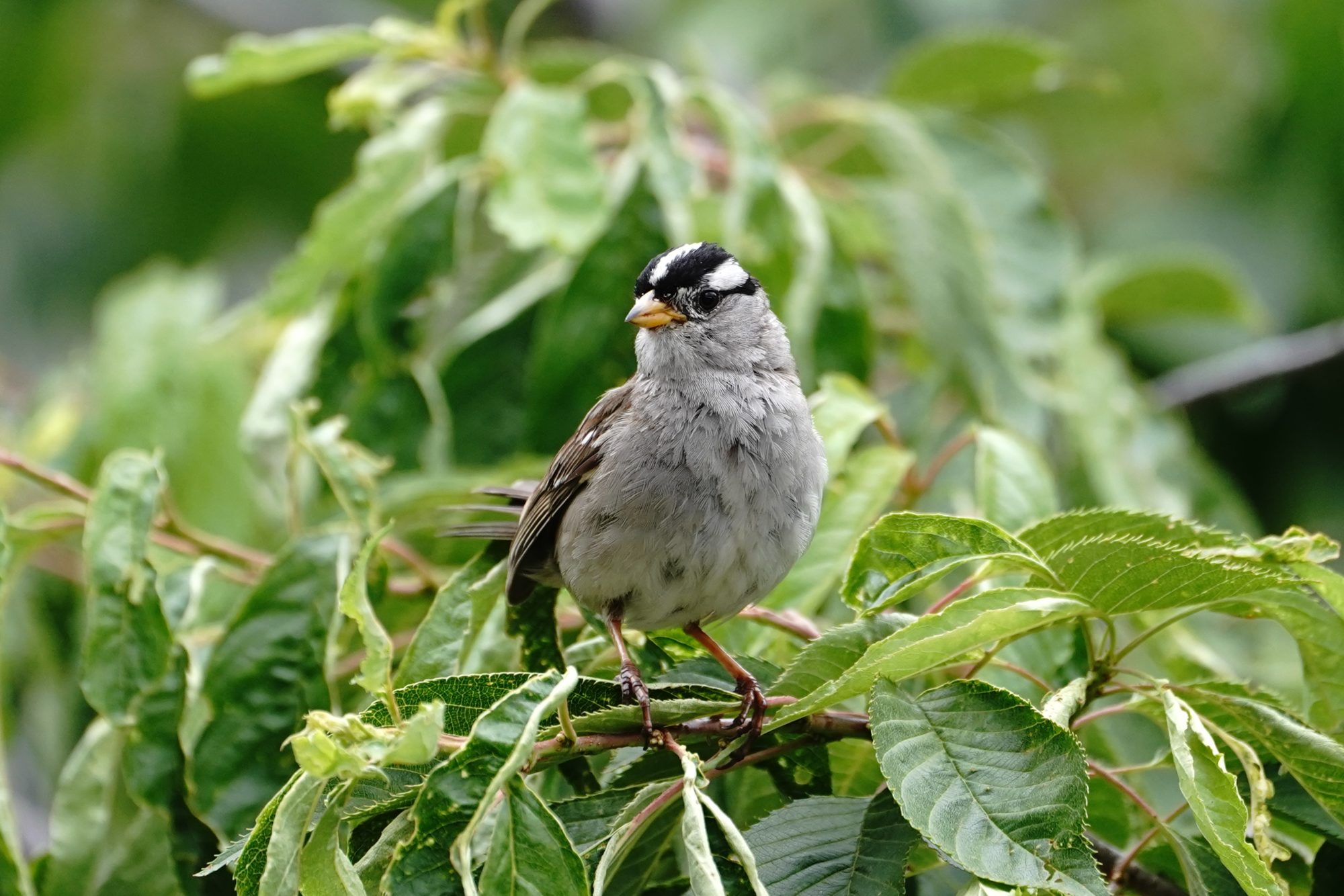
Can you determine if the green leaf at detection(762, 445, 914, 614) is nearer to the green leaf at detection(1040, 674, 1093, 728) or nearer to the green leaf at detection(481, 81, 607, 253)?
the green leaf at detection(1040, 674, 1093, 728)

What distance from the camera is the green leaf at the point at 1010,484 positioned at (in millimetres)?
3174

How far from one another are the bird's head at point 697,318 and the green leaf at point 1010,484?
0.60m

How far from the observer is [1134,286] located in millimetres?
5430

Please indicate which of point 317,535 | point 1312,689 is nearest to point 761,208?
point 317,535

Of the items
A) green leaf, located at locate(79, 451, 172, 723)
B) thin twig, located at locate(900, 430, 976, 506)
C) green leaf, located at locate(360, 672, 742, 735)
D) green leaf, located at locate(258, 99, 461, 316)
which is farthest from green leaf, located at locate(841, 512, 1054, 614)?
green leaf, located at locate(258, 99, 461, 316)

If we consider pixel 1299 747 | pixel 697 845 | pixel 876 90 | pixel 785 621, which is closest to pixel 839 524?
pixel 785 621

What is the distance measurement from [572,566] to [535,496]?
292 mm

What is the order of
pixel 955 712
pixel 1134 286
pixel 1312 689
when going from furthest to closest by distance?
pixel 1134 286, pixel 1312 689, pixel 955 712

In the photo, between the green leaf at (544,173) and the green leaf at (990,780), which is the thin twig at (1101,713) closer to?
the green leaf at (990,780)

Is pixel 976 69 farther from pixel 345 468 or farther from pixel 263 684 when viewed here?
pixel 263 684

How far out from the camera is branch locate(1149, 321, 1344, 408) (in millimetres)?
5512

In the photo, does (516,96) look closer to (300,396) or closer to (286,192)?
(300,396)

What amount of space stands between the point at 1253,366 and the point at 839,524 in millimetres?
3321

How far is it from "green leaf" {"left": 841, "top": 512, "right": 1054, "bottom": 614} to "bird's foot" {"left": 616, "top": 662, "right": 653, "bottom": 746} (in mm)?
412
